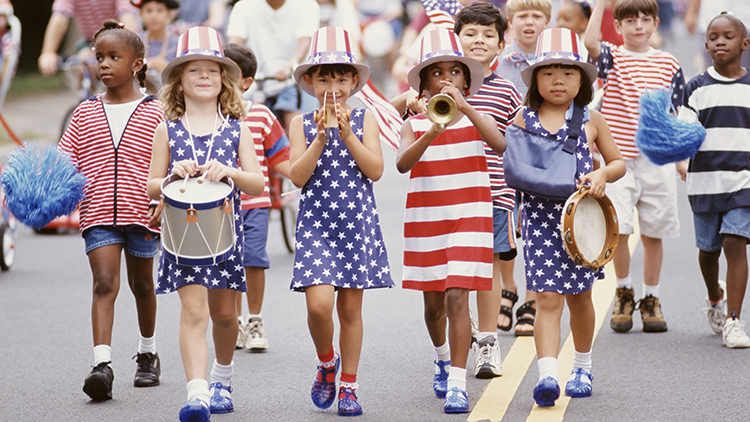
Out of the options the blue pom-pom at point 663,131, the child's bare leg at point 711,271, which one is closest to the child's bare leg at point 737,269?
the child's bare leg at point 711,271

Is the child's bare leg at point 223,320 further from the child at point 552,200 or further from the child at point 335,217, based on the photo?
the child at point 552,200

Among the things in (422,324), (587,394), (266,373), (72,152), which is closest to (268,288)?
(422,324)

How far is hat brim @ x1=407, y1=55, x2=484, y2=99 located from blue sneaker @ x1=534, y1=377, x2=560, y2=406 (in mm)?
1490

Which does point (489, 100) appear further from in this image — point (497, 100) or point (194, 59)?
point (194, 59)

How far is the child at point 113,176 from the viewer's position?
5785mm

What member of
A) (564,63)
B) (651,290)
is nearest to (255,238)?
(564,63)

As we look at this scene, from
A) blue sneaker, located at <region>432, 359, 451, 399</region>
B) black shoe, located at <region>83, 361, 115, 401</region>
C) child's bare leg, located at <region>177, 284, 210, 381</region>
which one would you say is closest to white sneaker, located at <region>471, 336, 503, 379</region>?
blue sneaker, located at <region>432, 359, 451, 399</region>

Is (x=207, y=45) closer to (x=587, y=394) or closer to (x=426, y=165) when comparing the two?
(x=426, y=165)

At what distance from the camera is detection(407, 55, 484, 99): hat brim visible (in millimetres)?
5371

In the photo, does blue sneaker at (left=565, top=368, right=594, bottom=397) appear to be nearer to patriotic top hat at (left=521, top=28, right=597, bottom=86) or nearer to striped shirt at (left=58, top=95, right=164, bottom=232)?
patriotic top hat at (left=521, top=28, right=597, bottom=86)

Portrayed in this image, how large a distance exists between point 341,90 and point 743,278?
2.96 meters

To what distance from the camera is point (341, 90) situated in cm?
536

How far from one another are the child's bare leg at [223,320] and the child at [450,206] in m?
0.89

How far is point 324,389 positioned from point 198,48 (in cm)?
178
